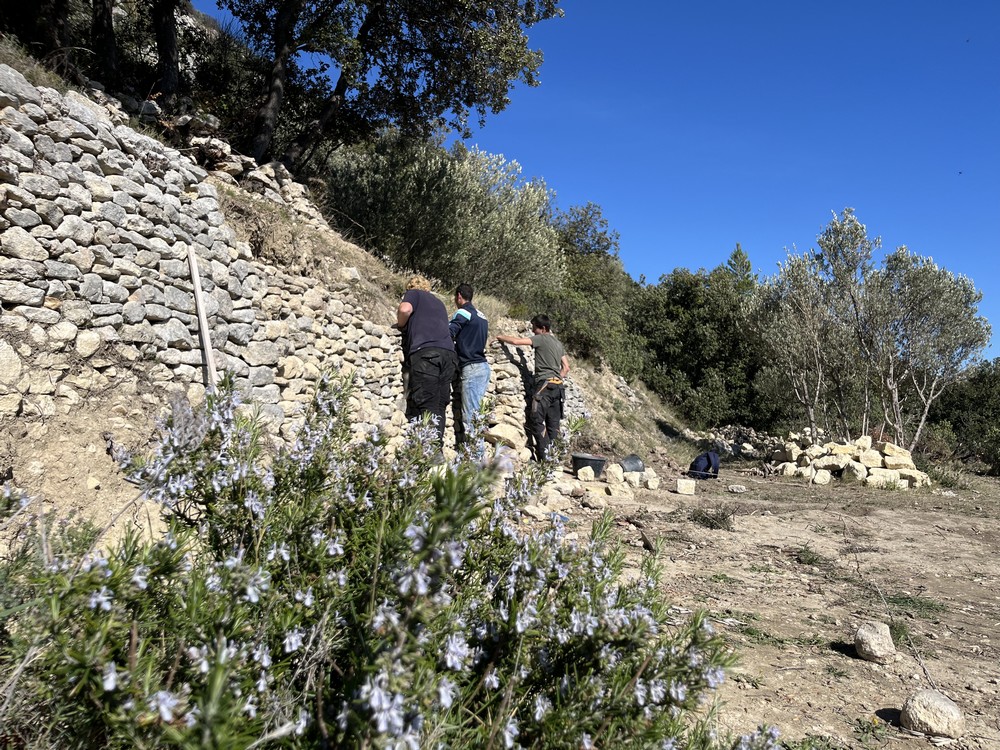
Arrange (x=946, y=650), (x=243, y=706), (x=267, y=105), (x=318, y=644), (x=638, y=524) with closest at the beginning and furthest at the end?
1. (x=243, y=706)
2. (x=318, y=644)
3. (x=946, y=650)
4. (x=638, y=524)
5. (x=267, y=105)

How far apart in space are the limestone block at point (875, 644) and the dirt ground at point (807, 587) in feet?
0.17

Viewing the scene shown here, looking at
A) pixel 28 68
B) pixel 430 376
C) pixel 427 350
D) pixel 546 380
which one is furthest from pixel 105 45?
pixel 546 380

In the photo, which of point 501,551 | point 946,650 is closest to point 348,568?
point 501,551

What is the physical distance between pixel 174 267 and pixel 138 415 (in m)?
1.55

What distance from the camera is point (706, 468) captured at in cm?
1109

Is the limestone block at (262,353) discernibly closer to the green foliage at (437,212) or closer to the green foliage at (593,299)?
the green foliage at (437,212)

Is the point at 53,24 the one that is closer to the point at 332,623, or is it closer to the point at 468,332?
the point at 468,332

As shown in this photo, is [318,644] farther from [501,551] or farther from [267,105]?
[267,105]

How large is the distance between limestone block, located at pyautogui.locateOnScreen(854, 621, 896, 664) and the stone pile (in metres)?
3.11

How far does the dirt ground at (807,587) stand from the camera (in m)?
2.79

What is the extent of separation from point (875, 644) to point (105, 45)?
39.3 feet

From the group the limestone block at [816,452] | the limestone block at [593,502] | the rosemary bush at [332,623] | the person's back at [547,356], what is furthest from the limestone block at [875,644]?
the limestone block at [816,452]

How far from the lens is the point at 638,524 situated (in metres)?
6.00

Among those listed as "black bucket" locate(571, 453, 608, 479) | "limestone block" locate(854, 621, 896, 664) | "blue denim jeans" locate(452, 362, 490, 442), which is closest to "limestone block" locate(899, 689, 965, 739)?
"limestone block" locate(854, 621, 896, 664)
